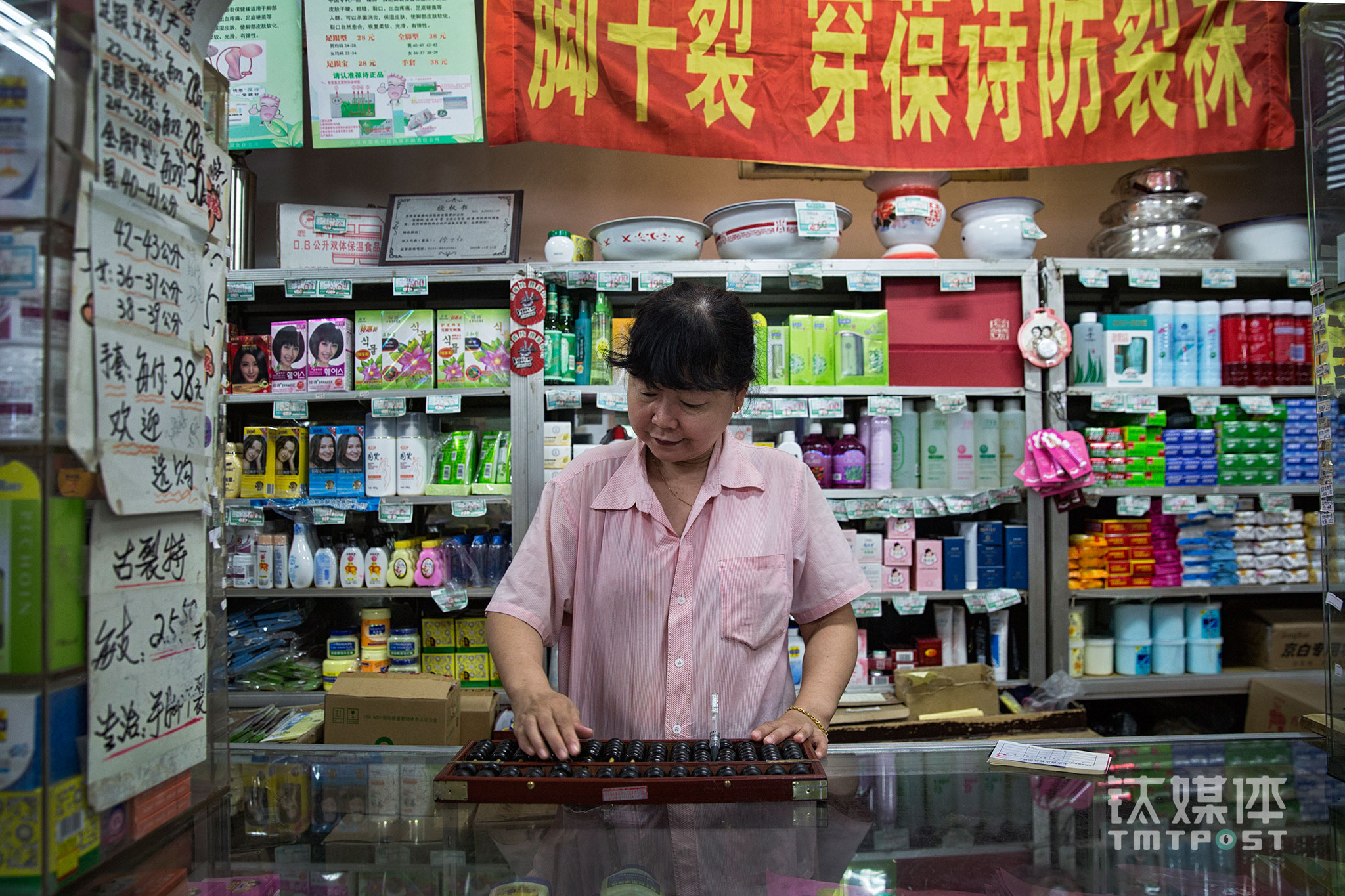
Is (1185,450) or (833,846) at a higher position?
(1185,450)

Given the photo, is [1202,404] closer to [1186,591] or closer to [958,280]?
[1186,591]

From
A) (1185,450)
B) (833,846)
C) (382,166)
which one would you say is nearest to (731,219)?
A: (382,166)

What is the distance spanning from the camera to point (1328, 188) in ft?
4.22

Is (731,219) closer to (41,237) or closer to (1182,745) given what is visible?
(1182,745)

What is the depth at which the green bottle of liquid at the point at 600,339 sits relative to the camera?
9.88 ft

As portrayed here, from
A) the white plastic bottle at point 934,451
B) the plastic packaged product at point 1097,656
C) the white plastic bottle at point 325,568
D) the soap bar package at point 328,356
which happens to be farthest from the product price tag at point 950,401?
the white plastic bottle at point 325,568

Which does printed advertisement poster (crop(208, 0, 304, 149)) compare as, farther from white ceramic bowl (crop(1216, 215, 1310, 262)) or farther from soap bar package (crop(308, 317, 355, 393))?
white ceramic bowl (crop(1216, 215, 1310, 262))

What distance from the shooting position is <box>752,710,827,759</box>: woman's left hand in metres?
1.22

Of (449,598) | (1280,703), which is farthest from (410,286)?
(1280,703)

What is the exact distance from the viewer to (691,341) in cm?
131

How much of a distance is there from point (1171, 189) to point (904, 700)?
232 cm

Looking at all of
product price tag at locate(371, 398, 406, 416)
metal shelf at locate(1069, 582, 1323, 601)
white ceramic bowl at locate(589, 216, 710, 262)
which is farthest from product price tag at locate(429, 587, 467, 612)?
metal shelf at locate(1069, 582, 1323, 601)

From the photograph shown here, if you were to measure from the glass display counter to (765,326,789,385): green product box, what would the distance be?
185 centimetres

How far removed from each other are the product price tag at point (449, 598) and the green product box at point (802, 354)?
1.50 metres
